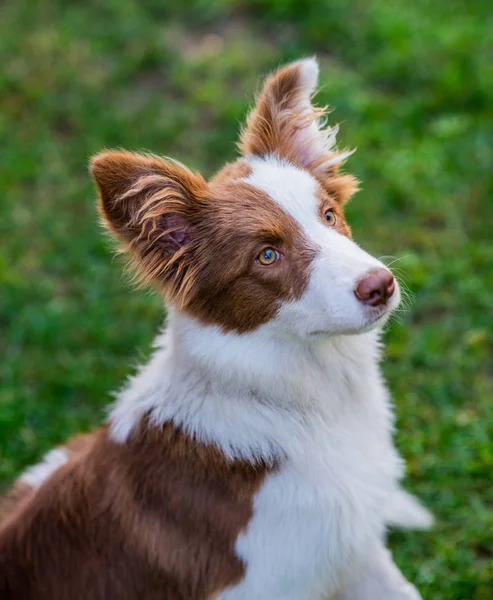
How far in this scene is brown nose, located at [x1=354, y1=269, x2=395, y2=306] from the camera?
9.08 ft

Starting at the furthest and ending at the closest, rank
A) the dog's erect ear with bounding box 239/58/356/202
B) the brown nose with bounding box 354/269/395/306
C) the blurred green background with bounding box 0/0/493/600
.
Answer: the blurred green background with bounding box 0/0/493/600
the dog's erect ear with bounding box 239/58/356/202
the brown nose with bounding box 354/269/395/306

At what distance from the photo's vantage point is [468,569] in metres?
3.88

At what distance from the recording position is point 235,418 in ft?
10.3

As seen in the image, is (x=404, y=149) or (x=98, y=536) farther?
(x=404, y=149)

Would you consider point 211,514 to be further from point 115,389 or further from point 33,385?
point 33,385

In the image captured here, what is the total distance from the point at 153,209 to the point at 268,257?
0.45 meters

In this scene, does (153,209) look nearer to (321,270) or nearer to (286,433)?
(321,270)

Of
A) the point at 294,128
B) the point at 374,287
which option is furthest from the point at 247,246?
the point at 294,128

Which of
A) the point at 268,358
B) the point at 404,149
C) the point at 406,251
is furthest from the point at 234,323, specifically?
the point at 404,149

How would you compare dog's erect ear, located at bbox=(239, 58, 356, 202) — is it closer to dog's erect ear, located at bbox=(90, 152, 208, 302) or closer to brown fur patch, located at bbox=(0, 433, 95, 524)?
dog's erect ear, located at bbox=(90, 152, 208, 302)

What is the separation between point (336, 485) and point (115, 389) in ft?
6.73

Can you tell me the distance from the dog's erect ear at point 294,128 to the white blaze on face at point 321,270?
19cm

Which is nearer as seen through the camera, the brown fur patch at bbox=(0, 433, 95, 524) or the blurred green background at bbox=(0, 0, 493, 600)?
the brown fur patch at bbox=(0, 433, 95, 524)

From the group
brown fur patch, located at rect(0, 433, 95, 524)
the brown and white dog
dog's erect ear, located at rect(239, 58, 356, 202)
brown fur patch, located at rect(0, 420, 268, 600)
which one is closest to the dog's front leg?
the brown and white dog
